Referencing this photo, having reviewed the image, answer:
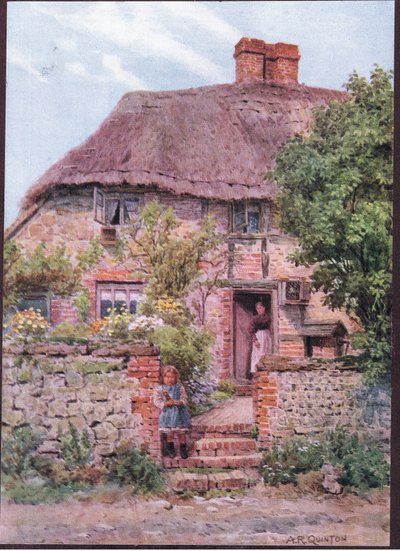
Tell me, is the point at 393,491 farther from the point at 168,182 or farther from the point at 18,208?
the point at 18,208

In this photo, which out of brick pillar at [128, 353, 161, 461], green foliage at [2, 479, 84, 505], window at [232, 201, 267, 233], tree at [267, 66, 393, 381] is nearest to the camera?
green foliage at [2, 479, 84, 505]

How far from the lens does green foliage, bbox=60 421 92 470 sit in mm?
4008

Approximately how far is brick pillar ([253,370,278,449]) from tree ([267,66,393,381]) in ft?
2.09

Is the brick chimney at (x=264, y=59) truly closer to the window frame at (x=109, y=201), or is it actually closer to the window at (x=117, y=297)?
the window frame at (x=109, y=201)

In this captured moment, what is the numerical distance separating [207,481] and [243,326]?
103 cm

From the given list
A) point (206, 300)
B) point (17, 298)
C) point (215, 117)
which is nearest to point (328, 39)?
point (215, 117)

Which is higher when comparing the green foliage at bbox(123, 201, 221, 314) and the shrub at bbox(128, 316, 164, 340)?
the green foliage at bbox(123, 201, 221, 314)

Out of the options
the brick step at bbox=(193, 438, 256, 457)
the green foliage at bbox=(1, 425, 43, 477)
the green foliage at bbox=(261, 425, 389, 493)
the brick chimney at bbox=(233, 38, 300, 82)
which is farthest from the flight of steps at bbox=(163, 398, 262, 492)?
the brick chimney at bbox=(233, 38, 300, 82)

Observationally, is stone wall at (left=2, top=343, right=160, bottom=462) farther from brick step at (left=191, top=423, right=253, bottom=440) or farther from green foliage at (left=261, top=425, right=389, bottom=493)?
green foliage at (left=261, top=425, right=389, bottom=493)

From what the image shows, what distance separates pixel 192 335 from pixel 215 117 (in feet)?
4.87

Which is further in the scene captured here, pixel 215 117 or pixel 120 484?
pixel 215 117

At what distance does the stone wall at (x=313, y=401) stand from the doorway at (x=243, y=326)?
0.37 ft

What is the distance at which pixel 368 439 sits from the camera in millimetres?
4152

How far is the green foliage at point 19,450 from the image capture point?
3.98 m
